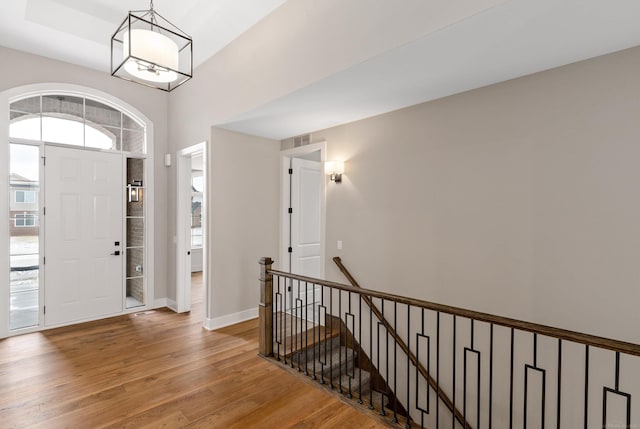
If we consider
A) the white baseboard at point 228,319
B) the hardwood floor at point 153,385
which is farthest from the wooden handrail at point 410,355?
the white baseboard at point 228,319

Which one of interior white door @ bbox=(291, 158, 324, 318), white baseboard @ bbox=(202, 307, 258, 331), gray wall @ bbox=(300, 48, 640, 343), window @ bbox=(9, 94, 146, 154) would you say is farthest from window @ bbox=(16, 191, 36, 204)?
gray wall @ bbox=(300, 48, 640, 343)

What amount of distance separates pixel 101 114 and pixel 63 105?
42cm

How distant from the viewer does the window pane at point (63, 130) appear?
4074 mm

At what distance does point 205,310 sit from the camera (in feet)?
13.7

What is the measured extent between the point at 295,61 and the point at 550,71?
2062 millimetres

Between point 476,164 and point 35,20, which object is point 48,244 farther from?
point 476,164

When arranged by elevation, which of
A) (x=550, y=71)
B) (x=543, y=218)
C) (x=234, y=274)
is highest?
(x=550, y=71)

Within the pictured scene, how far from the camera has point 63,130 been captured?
420 centimetres

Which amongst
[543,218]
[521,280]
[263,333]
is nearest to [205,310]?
[263,333]

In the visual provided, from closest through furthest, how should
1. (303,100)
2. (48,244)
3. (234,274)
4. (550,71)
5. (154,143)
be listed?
(550,71)
(303,100)
(48,244)
(234,274)
(154,143)

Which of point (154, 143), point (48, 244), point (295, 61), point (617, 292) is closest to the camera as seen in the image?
point (617, 292)

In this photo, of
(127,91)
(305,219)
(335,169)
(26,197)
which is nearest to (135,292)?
(26,197)

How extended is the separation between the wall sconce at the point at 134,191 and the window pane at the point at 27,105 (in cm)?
134

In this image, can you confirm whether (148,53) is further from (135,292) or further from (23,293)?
(135,292)
